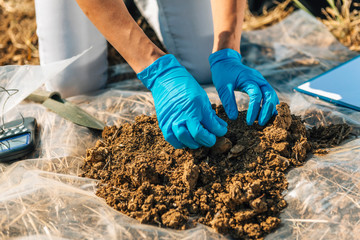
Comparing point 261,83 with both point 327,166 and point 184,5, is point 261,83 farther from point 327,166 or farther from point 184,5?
point 184,5

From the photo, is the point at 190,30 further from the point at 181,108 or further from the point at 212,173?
the point at 212,173

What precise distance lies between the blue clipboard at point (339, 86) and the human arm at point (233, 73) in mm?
389

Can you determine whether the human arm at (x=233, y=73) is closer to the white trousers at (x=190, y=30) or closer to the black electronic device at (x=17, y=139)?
the white trousers at (x=190, y=30)

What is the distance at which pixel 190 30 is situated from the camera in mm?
2016

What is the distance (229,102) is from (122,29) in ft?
1.68

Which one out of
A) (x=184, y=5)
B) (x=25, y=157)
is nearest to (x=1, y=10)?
(x=184, y=5)

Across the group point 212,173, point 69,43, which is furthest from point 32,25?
point 212,173

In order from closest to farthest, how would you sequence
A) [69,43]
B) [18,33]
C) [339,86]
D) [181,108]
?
[181,108], [339,86], [69,43], [18,33]

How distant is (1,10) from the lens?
9.49ft

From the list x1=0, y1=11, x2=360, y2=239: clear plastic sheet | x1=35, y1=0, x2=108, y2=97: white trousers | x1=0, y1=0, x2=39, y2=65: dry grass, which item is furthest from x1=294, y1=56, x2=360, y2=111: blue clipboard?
x1=0, y1=0, x2=39, y2=65: dry grass

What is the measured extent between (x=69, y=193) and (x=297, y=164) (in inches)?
30.9

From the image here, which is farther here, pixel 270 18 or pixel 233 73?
pixel 270 18

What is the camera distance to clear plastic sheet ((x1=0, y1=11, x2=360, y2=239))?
3.18 ft

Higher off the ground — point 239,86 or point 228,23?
point 228,23
